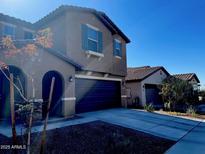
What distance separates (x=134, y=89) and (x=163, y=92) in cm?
388

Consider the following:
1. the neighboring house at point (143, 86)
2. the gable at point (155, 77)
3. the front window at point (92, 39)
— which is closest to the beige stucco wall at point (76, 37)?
the front window at point (92, 39)

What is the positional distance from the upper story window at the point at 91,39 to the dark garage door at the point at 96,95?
265 cm

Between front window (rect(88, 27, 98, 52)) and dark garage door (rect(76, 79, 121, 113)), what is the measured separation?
2705 mm

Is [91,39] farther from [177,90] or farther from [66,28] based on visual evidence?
[177,90]

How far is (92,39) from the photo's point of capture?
14625mm

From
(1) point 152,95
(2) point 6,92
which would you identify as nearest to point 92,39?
(2) point 6,92

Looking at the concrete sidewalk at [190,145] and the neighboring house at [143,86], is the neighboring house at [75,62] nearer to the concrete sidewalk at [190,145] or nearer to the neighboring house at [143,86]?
the neighboring house at [143,86]

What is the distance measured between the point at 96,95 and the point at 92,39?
459 centimetres

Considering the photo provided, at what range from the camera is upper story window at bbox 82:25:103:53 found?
1367 centimetres

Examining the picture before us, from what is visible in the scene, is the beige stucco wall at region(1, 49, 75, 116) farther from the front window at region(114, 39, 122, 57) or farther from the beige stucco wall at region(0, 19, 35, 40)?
the front window at region(114, 39, 122, 57)

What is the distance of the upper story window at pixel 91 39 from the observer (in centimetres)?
1367

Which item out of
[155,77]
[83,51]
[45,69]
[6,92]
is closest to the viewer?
[45,69]

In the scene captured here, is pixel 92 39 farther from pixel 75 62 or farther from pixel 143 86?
pixel 143 86

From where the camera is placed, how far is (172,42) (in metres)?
18.6
